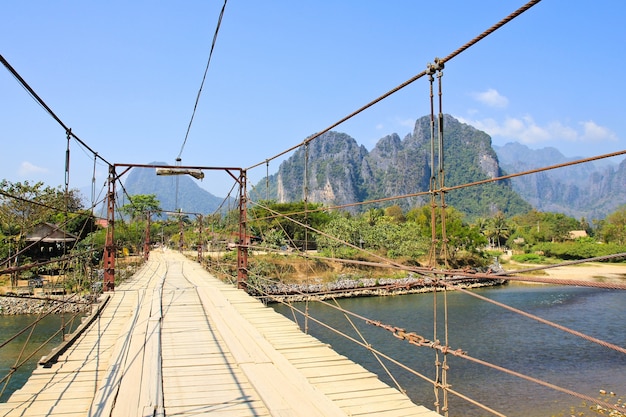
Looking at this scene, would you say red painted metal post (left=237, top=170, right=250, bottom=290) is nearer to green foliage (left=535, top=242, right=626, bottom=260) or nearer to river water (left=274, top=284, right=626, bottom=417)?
river water (left=274, top=284, right=626, bottom=417)

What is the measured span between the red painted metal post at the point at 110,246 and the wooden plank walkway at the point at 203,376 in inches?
116

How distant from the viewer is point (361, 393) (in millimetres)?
2600

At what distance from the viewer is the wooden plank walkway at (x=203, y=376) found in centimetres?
238

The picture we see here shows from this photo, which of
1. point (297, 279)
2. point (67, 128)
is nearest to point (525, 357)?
point (67, 128)

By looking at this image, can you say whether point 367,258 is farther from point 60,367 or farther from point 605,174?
point 605,174

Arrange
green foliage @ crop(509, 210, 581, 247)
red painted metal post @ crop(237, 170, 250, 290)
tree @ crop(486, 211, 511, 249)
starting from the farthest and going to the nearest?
tree @ crop(486, 211, 511, 249), green foliage @ crop(509, 210, 581, 247), red painted metal post @ crop(237, 170, 250, 290)

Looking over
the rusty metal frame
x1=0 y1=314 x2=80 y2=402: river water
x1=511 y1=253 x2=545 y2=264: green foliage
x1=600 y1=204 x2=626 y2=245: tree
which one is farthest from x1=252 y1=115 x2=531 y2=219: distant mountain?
the rusty metal frame

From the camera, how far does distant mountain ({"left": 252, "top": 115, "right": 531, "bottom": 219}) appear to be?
4090 inches

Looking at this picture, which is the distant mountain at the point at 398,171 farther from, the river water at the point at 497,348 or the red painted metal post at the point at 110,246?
the red painted metal post at the point at 110,246

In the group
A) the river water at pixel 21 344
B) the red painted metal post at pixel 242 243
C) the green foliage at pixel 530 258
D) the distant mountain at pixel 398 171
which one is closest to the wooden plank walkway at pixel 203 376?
the red painted metal post at pixel 242 243

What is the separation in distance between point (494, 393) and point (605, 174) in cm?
21881

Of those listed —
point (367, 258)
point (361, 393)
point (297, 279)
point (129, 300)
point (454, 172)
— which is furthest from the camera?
point (454, 172)

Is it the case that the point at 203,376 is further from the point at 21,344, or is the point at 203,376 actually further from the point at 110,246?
the point at 21,344

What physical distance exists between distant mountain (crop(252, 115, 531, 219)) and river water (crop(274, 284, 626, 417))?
8204 cm
